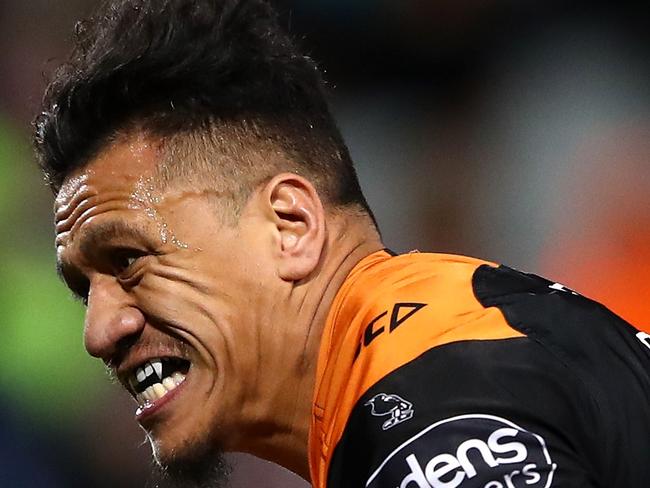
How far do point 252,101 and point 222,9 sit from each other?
0.19m

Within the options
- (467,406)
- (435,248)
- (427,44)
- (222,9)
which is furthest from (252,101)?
(427,44)

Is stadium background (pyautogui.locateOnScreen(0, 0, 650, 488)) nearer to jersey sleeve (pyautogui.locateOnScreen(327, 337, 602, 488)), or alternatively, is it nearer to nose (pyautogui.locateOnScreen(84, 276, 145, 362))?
nose (pyautogui.locateOnScreen(84, 276, 145, 362))

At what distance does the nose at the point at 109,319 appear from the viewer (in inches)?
70.2

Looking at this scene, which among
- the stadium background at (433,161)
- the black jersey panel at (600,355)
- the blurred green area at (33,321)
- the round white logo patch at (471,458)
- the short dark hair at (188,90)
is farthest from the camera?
the blurred green area at (33,321)

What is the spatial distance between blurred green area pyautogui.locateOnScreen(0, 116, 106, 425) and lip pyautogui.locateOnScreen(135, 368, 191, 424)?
6.97 ft

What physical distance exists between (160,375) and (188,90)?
1.63 ft

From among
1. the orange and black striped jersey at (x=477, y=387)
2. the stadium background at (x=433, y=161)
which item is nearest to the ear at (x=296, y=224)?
the orange and black striped jersey at (x=477, y=387)

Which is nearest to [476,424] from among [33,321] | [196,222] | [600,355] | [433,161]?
[600,355]

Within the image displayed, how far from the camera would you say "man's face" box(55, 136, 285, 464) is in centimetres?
177

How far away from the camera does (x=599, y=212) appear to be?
381cm

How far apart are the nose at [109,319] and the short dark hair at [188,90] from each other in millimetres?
249

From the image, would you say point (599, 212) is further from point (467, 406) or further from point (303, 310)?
point (467, 406)

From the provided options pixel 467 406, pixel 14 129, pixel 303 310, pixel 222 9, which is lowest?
pixel 467 406

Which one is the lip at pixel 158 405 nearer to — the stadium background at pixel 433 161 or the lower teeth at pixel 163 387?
the lower teeth at pixel 163 387
